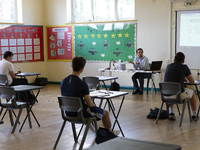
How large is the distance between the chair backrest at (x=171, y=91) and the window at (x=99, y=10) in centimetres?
475

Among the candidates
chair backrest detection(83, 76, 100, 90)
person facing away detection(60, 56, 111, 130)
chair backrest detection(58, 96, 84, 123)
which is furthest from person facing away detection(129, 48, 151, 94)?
chair backrest detection(58, 96, 84, 123)

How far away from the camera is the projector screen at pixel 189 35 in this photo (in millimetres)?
9078

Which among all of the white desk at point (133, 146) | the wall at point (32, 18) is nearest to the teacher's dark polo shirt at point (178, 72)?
the white desk at point (133, 146)

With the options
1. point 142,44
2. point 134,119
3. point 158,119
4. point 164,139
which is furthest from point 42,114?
point 142,44

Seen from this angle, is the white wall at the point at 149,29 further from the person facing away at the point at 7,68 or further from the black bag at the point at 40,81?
the person facing away at the point at 7,68

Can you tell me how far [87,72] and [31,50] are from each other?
207 cm

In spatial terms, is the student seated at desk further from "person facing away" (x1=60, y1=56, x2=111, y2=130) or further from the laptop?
the laptop

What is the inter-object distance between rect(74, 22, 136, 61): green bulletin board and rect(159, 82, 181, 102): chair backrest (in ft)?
14.1

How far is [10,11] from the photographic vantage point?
1086 cm

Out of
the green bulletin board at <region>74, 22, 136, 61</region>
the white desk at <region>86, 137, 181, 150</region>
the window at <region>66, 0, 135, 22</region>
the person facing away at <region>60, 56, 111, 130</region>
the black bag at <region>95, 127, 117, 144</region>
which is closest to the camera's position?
the white desk at <region>86, 137, 181, 150</region>

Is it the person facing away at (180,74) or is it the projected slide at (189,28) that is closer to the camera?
the person facing away at (180,74)

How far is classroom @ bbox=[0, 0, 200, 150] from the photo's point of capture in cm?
511

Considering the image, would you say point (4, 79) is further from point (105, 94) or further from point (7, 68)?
point (105, 94)

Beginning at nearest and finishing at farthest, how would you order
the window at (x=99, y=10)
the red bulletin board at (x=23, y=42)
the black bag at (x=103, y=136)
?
the black bag at (x=103, y=136)
the window at (x=99, y=10)
the red bulletin board at (x=23, y=42)
